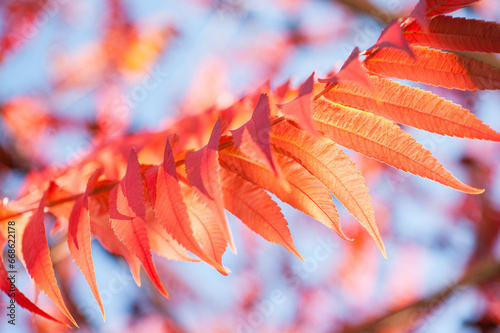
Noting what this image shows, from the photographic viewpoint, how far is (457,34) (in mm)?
627

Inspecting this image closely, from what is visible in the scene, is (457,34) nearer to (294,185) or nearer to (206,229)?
(294,185)

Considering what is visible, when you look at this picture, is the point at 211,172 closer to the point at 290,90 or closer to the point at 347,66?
the point at 347,66

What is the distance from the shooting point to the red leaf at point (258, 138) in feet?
1.69

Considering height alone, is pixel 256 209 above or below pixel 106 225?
below

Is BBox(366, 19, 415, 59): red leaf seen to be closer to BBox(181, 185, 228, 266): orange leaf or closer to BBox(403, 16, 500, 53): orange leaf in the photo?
BBox(403, 16, 500, 53): orange leaf

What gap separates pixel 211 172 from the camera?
22.5 inches

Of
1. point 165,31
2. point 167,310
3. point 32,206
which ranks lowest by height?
point 167,310

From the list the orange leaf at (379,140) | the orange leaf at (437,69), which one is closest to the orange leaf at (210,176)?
the orange leaf at (379,140)

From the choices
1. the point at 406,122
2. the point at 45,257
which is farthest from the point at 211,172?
the point at 45,257

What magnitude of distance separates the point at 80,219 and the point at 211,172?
0.36m

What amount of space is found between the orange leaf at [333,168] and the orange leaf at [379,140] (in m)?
0.03

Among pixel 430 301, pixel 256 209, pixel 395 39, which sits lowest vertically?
pixel 430 301

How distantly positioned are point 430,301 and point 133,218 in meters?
1.60

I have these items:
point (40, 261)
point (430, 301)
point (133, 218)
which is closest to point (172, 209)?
point (133, 218)
